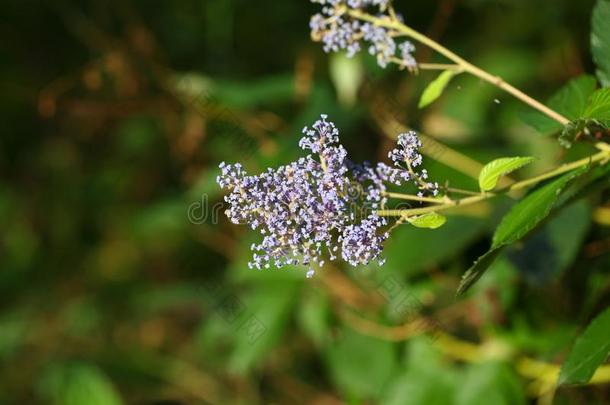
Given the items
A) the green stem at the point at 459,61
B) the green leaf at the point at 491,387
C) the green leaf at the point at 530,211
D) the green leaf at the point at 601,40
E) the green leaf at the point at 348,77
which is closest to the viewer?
the green leaf at the point at 530,211

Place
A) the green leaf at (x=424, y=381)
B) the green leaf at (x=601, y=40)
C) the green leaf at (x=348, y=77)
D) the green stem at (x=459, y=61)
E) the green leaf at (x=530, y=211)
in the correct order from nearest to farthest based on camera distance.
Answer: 1. the green leaf at (x=530, y=211)
2. the green stem at (x=459, y=61)
3. the green leaf at (x=601, y=40)
4. the green leaf at (x=424, y=381)
5. the green leaf at (x=348, y=77)

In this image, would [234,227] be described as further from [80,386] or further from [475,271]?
[475,271]

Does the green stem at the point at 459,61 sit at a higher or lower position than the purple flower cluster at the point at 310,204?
higher

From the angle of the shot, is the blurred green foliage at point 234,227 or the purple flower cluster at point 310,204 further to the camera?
the blurred green foliage at point 234,227

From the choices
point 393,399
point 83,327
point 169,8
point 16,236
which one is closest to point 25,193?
point 16,236

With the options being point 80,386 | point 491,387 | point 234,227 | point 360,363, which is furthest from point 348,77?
point 80,386

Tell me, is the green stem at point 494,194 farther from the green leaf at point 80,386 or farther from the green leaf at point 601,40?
the green leaf at point 80,386

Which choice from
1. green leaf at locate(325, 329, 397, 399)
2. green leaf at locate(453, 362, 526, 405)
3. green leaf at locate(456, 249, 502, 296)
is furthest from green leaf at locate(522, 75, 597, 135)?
green leaf at locate(325, 329, 397, 399)

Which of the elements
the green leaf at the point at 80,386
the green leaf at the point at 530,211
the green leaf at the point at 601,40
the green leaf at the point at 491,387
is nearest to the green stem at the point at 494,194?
the green leaf at the point at 530,211
